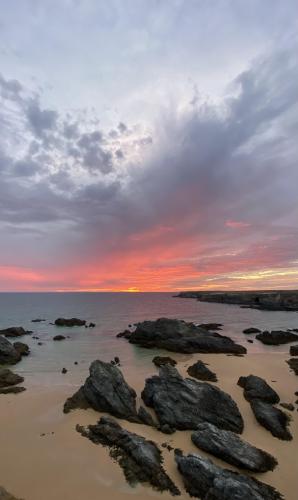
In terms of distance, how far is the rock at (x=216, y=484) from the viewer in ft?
40.5

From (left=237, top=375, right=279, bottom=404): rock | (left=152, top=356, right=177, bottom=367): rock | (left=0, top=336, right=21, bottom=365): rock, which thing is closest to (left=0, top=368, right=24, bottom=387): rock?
(left=0, top=336, right=21, bottom=365): rock

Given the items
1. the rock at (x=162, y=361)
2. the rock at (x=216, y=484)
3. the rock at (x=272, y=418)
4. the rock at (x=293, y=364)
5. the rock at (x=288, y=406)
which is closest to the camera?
the rock at (x=216, y=484)

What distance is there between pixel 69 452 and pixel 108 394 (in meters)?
5.28

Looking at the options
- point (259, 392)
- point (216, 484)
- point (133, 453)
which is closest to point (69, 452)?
point (133, 453)

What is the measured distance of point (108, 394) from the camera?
21328 millimetres

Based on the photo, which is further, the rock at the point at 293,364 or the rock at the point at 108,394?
the rock at the point at 293,364

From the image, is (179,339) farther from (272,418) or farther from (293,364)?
(272,418)

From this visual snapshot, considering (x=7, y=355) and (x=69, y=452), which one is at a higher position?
(x=7, y=355)

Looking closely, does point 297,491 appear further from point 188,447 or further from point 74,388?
point 74,388

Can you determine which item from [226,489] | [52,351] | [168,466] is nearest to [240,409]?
[168,466]

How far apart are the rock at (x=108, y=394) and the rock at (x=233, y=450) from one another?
15.7ft

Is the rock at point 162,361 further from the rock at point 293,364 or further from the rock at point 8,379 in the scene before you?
the rock at point 8,379

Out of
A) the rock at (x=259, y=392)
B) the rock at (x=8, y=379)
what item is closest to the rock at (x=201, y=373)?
the rock at (x=259, y=392)

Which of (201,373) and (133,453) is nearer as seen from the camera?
(133,453)
